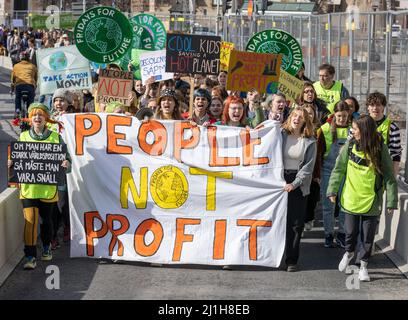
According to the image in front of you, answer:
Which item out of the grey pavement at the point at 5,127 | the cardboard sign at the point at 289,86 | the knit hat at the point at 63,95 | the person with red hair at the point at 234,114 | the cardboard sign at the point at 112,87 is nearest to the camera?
the person with red hair at the point at 234,114

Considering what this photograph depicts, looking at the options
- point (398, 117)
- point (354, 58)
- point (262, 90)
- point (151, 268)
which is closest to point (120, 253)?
point (151, 268)

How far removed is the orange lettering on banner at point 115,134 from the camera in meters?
10.4

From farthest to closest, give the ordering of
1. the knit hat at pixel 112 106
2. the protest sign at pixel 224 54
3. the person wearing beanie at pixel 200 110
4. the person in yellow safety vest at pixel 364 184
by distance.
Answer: the protest sign at pixel 224 54 → the knit hat at pixel 112 106 → the person wearing beanie at pixel 200 110 → the person in yellow safety vest at pixel 364 184

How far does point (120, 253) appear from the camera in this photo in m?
10.2

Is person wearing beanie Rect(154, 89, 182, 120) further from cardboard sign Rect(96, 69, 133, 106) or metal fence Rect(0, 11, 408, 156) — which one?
metal fence Rect(0, 11, 408, 156)

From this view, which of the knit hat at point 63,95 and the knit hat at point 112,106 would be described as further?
the knit hat at point 112,106

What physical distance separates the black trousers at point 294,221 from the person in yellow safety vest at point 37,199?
216 centimetres

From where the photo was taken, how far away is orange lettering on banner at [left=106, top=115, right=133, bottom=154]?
1036 centimetres

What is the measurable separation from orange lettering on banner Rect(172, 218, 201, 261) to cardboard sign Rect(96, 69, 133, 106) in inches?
129

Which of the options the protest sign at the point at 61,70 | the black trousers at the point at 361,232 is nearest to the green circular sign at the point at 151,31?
the protest sign at the point at 61,70

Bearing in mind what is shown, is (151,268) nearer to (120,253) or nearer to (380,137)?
(120,253)

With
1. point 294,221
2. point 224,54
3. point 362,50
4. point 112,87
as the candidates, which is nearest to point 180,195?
point 294,221

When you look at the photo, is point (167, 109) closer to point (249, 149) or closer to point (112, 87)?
point (249, 149)

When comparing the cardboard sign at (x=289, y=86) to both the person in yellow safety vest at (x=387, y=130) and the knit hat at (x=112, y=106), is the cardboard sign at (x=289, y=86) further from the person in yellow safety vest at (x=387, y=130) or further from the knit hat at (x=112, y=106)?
the person in yellow safety vest at (x=387, y=130)
